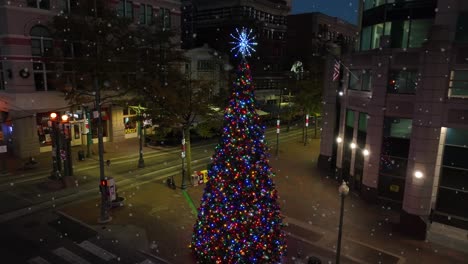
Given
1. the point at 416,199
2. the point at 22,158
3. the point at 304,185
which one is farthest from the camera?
Result: the point at 22,158

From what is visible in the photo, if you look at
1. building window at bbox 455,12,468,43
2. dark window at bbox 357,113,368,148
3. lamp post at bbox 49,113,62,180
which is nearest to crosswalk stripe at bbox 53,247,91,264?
lamp post at bbox 49,113,62,180

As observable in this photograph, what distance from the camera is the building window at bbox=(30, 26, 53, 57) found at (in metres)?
25.7

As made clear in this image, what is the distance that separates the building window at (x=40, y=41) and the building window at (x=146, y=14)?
957 centimetres

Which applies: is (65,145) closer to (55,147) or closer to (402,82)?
(55,147)

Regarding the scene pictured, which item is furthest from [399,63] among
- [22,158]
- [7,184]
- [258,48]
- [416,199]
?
[258,48]

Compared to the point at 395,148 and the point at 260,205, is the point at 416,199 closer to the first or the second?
the point at 395,148

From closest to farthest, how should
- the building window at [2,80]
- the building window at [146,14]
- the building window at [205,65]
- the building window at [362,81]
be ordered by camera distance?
the building window at [362,81], the building window at [2,80], the building window at [146,14], the building window at [205,65]

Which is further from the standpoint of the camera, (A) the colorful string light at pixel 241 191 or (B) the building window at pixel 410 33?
(B) the building window at pixel 410 33

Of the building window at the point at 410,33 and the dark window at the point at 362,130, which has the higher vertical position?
the building window at the point at 410,33

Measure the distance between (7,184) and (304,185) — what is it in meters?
18.7

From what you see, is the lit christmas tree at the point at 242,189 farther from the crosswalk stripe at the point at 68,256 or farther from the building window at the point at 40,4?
the building window at the point at 40,4

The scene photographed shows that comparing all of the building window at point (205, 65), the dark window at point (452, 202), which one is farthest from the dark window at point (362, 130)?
the building window at point (205, 65)

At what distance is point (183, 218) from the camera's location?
16672 millimetres

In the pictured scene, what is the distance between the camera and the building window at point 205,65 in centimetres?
4166
